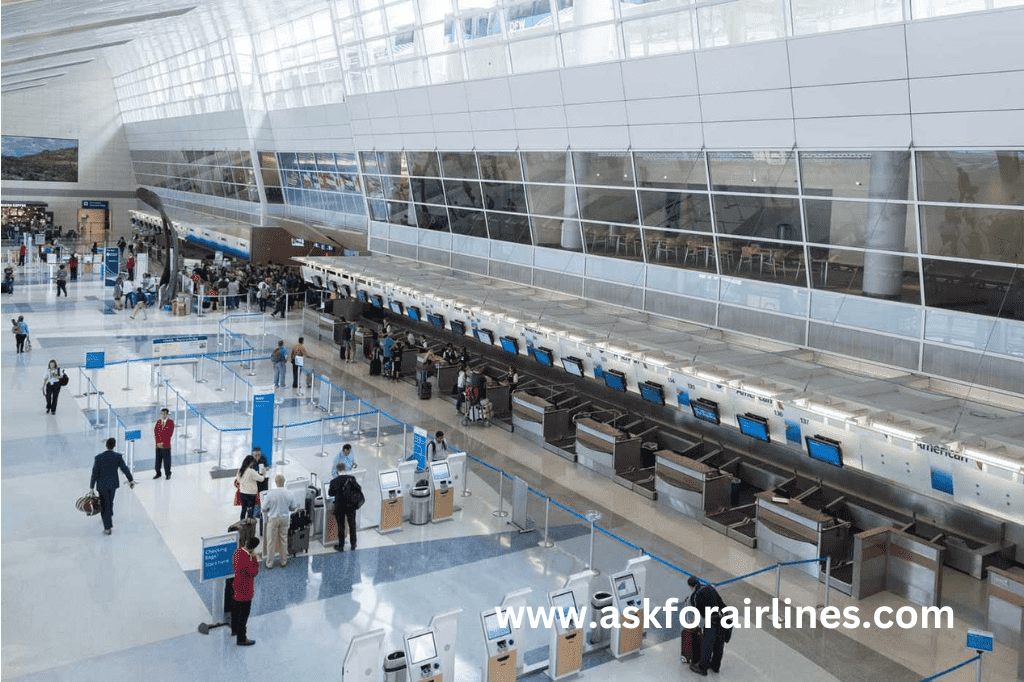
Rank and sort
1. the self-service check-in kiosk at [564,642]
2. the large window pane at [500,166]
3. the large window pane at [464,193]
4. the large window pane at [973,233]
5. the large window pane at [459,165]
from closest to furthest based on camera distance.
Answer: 1. the self-service check-in kiosk at [564,642]
2. the large window pane at [973,233]
3. the large window pane at [500,166]
4. the large window pane at [459,165]
5. the large window pane at [464,193]

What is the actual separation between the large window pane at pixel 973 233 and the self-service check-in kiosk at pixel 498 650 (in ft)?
28.0

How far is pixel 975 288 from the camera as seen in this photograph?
39.8 ft

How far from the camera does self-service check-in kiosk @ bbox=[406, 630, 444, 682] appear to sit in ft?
27.7

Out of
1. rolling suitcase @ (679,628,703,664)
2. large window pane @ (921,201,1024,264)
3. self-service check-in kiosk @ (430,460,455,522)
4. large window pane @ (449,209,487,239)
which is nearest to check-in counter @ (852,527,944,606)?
rolling suitcase @ (679,628,703,664)

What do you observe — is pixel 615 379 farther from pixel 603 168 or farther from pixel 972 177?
pixel 972 177

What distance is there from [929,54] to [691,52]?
4528 millimetres

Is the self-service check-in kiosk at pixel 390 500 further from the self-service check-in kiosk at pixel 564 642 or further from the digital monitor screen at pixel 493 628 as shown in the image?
the digital monitor screen at pixel 493 628

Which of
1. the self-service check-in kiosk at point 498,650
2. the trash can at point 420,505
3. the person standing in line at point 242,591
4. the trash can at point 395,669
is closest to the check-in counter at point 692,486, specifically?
the trash can at point 420,505

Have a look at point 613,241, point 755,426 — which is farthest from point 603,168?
point 755,426

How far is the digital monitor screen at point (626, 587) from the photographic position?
10.0 m

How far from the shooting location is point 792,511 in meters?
13.7

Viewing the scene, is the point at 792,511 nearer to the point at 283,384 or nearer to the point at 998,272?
the point at 998,272

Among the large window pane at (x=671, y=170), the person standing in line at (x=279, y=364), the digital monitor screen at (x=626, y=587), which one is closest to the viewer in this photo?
the digital monitor screen at (x=626, y=587)

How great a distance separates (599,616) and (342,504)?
13.9ft
